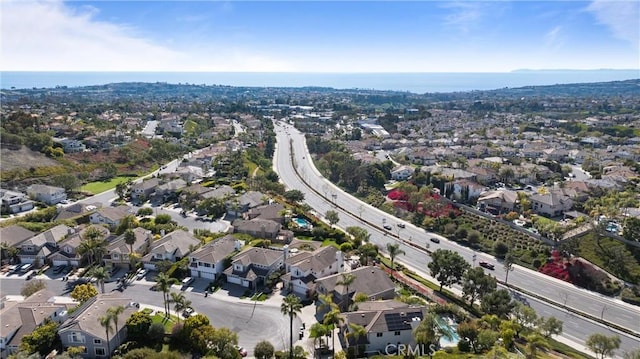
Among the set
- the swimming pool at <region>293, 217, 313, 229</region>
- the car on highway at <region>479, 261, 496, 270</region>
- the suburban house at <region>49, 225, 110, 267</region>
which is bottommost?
the car on highway at <region>479, 261, 496, 270</region>

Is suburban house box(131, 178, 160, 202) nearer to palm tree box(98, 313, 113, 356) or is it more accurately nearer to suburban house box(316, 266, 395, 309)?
palm tree box(98, 313, 113, 356)

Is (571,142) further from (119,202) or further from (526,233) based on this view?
(119,202)

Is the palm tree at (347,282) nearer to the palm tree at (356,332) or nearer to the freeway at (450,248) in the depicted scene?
the palm tree at (356,332)

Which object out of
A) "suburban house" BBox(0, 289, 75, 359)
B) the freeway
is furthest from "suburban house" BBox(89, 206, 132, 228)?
the freeway

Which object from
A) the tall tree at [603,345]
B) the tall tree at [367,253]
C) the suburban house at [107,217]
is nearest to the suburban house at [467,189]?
the tall tree at [367,253]

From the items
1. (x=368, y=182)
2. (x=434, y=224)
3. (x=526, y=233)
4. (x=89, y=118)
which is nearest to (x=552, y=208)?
(x=526, y=233)

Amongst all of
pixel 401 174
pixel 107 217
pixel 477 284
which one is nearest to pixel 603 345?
pixel 477 284

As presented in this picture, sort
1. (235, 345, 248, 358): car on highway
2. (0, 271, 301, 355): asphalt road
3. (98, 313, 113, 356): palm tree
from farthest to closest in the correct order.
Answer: (0, 271, 301, 355): asphalt road
(235, 345, 248, 358): car on highway
(98, 313, 113, 356): palm tree

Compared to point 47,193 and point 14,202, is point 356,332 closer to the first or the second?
point 14,202
